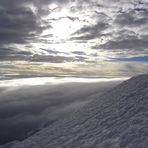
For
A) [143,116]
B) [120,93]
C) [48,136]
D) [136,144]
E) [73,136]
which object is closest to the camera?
[136,144]

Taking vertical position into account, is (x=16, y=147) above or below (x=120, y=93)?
below

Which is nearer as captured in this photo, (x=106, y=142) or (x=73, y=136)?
(x=106, y=142)

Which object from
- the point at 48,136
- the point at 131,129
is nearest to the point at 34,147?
the point at 48,136

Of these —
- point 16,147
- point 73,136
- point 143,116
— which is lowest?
point 16,147

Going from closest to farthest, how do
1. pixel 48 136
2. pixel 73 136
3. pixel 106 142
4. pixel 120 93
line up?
pixel 106 142 < pixel 73 136 < pixel 48 136 < pixel 120 93

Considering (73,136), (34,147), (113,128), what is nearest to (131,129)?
(113,128)

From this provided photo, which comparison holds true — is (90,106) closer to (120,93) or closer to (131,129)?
(120,93)

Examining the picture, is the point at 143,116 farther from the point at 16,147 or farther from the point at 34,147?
the point at 16,147
